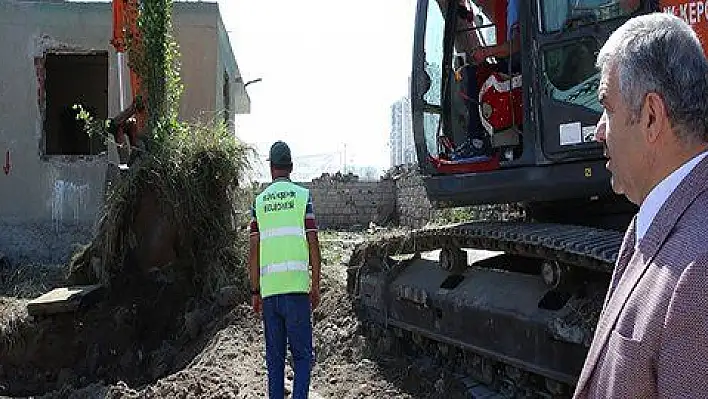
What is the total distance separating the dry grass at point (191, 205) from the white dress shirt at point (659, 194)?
22.9 ft

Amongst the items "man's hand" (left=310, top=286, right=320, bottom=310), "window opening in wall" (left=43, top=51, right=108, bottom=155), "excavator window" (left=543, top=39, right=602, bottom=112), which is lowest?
"man's hand" (left=310, top=286, right=320, bottom=310)

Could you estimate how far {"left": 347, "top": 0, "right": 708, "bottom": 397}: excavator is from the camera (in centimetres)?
455

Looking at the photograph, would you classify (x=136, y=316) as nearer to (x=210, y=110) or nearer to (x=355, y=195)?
(x=210, y=110)

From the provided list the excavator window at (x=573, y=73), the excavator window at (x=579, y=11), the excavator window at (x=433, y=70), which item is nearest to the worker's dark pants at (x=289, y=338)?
the excavator window at (x=433, y=70)

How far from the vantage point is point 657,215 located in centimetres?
150

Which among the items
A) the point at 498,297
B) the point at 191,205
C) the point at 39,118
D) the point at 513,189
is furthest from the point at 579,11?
the point at 39,118

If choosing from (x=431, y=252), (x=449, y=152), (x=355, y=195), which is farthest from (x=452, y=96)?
(x=355, y=195)

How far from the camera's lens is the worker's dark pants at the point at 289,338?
492 centimetres

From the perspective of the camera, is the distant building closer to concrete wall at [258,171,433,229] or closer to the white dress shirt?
concrete wall at [258,171,433,229]

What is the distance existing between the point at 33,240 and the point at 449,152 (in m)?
7.50

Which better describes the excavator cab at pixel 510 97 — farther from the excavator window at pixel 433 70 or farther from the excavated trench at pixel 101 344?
the excavated trench at pixel 101 344

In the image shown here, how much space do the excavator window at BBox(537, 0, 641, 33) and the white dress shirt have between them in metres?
3.43

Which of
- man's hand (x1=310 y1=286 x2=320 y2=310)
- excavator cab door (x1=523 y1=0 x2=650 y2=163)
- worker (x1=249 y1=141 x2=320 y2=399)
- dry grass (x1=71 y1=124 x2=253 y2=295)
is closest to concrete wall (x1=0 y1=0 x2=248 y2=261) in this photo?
dry grass (x1=71 y1=124 x2=253 y2=295)

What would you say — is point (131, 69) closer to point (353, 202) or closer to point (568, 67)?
point (568, 67)
